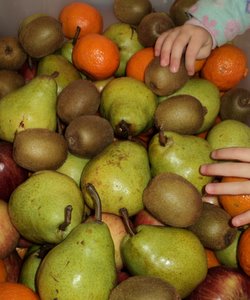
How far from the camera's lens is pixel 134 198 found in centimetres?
91

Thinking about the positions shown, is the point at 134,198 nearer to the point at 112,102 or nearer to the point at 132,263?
the point at 132,263

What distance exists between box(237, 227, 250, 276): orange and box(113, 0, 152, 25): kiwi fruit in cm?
66

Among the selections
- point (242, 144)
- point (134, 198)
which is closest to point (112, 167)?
point (134, 198)

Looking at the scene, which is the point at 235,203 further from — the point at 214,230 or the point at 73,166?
the point at 73,166

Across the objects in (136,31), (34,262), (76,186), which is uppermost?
(136,31)

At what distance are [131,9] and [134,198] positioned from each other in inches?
23.4

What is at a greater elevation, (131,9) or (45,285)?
(131,9)

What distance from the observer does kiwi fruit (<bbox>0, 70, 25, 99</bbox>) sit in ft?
Result: 3.63

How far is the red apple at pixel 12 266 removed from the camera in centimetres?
94

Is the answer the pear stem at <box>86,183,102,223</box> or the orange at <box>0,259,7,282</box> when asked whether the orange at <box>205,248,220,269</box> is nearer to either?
the pear stem at <box>86,183,102,223</box>

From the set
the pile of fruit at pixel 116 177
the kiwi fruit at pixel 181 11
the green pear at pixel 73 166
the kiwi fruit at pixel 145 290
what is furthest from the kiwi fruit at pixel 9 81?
the kiwi fruit at pixel 145 290

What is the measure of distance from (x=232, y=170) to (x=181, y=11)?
52 centimetres

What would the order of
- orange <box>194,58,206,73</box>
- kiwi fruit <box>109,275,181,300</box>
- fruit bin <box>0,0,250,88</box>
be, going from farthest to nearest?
fruit bin <box>0,0,250,88</box> → orange <box>194,58,206,73</box> → kiwi fruit <box>109,275,181,300</box>

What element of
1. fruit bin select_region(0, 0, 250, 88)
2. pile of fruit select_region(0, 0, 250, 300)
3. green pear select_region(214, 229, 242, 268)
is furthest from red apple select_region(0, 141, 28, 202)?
fruit bin select_region(0, 0, 250, 88)
